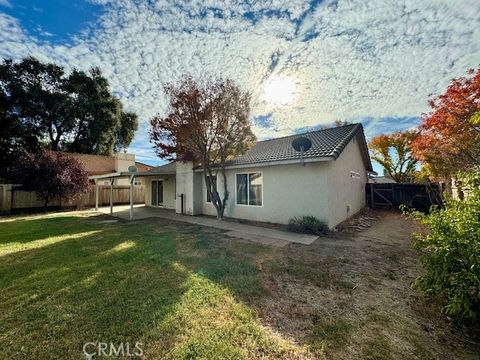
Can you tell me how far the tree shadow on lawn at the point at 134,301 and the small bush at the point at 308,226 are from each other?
2497 millimetres

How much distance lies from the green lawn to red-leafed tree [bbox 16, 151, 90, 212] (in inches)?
348

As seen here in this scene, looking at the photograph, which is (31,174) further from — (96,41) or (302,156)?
(302,156)

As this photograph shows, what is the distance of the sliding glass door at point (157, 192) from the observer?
16625mm

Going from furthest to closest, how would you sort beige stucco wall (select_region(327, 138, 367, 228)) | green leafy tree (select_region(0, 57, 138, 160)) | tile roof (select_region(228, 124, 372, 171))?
1. green leafy tree (select_region(0, 57, 138, 160))
2. beige stucco wall (select_region(327, 138, 367, 228))
3. tile roof (select_region(228, 124, 372, 171))

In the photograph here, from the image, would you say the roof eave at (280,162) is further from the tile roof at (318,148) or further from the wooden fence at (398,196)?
the wooden fence at (398,196)

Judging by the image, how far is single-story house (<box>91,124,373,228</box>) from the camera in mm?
8344

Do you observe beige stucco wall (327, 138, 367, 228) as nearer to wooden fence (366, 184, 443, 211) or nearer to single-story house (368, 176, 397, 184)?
wooden fence (366, 184, 443, 211)

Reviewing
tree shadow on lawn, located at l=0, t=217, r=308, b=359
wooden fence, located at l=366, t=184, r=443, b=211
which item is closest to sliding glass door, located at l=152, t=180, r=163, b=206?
tree shadow on lawn, located at l=0, t=217, r=308, b=359

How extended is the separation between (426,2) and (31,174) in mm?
20359

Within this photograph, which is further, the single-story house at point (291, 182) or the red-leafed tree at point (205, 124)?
the red-leafed tree at point (205, 124)

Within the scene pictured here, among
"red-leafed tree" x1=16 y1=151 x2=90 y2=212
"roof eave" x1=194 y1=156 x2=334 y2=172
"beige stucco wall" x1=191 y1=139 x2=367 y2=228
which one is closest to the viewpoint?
"roof eave" x1=194 y1=156 x2=334 y2=172

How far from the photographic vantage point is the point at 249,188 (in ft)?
34.4

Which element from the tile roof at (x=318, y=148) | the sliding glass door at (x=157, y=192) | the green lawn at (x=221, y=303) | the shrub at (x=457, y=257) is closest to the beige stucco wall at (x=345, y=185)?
the tile roof at (x=318, y=148)

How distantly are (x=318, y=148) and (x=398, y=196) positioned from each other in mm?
9728
